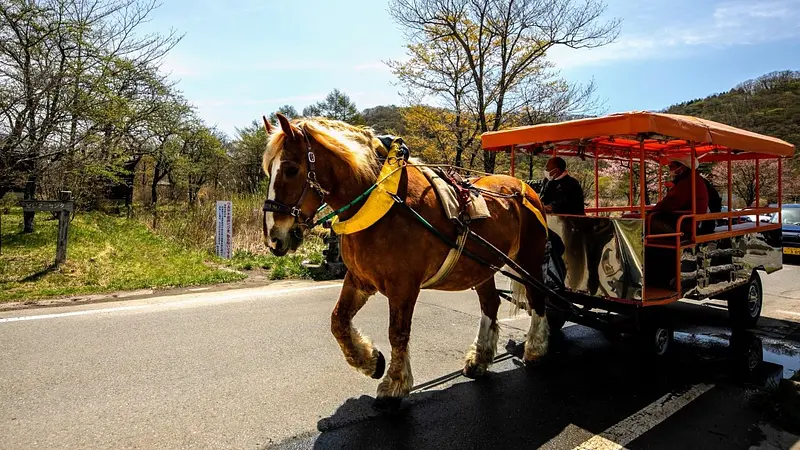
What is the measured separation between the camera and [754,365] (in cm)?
444

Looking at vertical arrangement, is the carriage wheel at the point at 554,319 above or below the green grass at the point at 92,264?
below

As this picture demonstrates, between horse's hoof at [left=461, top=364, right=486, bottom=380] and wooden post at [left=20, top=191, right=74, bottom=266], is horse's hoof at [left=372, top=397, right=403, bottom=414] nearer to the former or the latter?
horse's hoof at [left=461, top=364, right=486, bottom=380]

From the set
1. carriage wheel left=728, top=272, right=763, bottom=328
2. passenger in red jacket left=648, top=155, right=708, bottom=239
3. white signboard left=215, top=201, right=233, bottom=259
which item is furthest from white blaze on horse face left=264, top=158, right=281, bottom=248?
white signboard left=215, top=201, right=233, bottom=259

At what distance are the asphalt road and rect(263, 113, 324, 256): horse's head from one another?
4.22 ft

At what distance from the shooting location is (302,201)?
287 cm

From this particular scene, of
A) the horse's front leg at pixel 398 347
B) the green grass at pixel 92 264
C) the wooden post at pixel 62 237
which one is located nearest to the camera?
the horse's front leg at pixel 398 347

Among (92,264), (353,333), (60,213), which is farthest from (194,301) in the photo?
(353,333)

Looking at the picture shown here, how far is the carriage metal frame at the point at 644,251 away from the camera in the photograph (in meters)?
4.12

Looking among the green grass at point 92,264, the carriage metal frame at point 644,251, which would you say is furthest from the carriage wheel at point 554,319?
the green grass at point 92,264

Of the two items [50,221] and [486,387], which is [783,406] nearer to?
[486,387]

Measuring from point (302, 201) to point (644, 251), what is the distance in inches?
123

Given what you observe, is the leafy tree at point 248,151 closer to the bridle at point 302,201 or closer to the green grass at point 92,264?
the green grass at point 92,264

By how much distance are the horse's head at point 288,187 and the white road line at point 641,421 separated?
87.5 inches

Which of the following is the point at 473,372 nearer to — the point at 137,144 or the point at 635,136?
the point at 635,136
